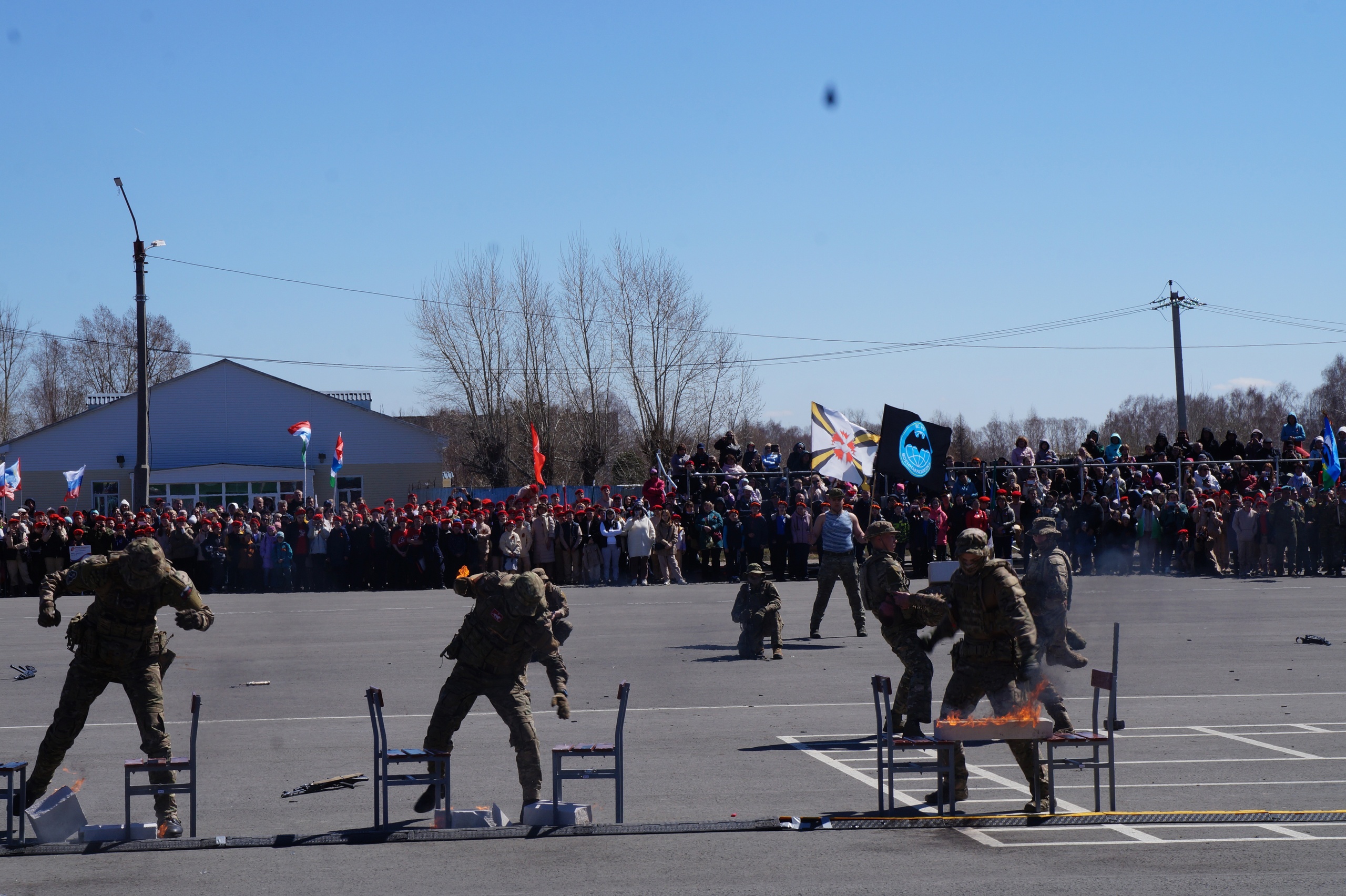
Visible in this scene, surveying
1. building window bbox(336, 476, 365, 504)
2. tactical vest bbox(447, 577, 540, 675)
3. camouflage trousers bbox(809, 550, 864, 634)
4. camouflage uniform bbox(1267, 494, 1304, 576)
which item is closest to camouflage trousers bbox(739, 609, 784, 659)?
camouflage trousers bbox(809, 550, 864, 634)

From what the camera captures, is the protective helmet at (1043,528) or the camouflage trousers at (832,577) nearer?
the protective helmet at (1043,528)

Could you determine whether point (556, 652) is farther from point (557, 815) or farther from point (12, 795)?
point (12, 795)

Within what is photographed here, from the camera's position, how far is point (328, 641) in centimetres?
1750

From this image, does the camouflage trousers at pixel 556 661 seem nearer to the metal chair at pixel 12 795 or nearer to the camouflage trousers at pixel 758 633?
the metal chair at pixel 12 795

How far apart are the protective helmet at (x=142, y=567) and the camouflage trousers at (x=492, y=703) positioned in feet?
6.24

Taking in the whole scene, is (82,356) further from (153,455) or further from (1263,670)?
(1263,670)

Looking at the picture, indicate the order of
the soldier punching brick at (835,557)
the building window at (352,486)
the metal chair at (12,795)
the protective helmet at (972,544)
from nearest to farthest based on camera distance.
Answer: the metal chair at (12,795) → the protective helmet at (972,544) → the soldier punching brick at (835,557) → the building window at (352,486)

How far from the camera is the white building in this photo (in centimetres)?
5025

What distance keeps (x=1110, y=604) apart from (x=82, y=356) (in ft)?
251

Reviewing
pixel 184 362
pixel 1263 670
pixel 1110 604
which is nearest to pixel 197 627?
pixel 1263 670

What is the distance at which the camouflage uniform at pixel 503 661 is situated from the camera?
789 centimetres

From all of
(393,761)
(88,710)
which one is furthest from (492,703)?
(88,710)

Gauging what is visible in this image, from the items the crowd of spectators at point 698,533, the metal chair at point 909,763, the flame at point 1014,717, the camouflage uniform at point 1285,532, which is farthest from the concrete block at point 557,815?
the camouflage uniform at point 1285,532

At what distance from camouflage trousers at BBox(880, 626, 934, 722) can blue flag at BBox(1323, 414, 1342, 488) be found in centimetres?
2132
